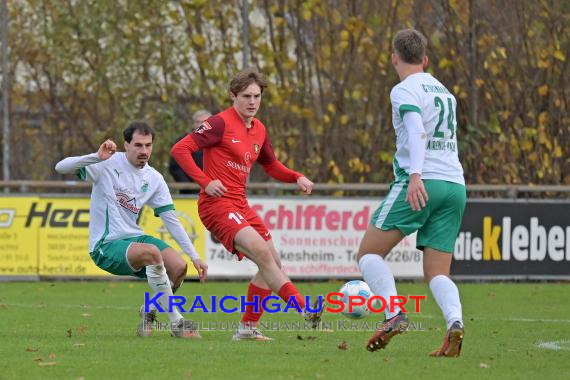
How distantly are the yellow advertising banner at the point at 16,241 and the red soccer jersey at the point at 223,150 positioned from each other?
764cm

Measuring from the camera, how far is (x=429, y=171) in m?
8.04

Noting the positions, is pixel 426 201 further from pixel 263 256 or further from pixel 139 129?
pixel 139 129

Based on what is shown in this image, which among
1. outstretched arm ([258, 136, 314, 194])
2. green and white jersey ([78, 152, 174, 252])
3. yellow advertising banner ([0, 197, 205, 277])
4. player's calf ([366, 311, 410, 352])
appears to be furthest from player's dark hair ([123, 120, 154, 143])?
yellow advertising banner ([0, 197, 205, 277])

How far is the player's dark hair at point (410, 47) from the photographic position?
A: 8062 millimetres

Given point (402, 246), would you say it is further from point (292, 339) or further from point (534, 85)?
point (292, 339)

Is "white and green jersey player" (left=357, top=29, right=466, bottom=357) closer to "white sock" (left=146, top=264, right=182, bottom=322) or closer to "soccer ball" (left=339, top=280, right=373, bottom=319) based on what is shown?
"soccer ball" (left=339, top=280, right=373, bottom=319)

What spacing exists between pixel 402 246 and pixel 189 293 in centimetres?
315

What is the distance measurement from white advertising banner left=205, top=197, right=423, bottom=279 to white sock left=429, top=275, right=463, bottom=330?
8835mm

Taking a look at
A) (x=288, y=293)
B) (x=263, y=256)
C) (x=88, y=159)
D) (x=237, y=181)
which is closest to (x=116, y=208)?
(x=88, y=159)

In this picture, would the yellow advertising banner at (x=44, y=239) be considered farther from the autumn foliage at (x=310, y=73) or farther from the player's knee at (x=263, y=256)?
the player's knee at (x=263, y=256)

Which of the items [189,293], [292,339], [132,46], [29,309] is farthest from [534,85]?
[292,339]

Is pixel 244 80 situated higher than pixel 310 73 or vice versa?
pixel 310 73

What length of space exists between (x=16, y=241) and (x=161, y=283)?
7292 mm

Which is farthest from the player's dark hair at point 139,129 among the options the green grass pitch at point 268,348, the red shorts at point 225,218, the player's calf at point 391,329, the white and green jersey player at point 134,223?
the player's calf at point 391,329
